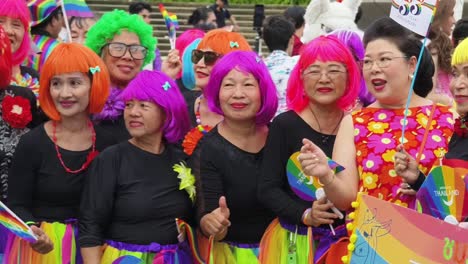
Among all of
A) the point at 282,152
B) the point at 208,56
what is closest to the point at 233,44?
the point at 208,56

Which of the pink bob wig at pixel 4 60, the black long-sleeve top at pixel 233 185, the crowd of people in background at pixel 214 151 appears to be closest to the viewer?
the crowd of people in background at pixel 214 151

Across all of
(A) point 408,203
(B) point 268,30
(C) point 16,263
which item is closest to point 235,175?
(A) point 408,203

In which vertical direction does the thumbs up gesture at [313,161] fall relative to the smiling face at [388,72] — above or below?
below

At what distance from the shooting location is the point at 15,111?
4.66m

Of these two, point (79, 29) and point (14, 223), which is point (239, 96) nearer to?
point (14, 223)

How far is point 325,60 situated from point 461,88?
787 mm

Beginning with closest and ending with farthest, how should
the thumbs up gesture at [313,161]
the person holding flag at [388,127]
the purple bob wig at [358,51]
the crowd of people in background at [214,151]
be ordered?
1. the thumbs up gesture at [313,161]
2. the person holding flag at [388,127]
3. the crowd of people in background at [214,151]
4. the purple bob wig at [358,51]

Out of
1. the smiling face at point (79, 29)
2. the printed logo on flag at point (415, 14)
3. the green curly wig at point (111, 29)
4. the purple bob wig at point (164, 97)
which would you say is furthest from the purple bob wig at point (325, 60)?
the smiling face at point (79, 29)

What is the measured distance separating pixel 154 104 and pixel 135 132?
187 millimetres

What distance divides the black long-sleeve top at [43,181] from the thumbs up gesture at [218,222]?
0.71 m

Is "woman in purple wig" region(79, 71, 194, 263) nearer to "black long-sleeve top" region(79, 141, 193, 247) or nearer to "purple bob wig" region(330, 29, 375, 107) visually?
"black long-sleeve top" region(79, 141, 193, 247)

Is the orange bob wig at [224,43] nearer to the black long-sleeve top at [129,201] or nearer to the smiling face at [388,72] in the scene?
the black long-sleeve top at [129,201]

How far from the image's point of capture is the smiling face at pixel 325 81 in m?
4.23

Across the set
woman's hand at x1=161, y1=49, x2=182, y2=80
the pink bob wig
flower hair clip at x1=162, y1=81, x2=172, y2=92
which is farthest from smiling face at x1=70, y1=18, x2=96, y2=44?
flower hair clip at x1=162, y1=81, x2=172, y2=92
